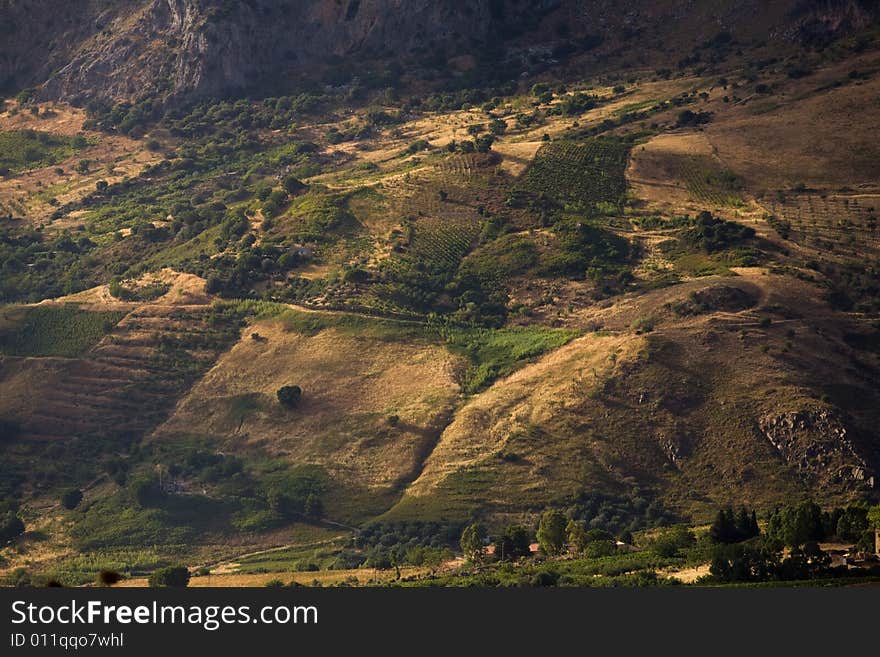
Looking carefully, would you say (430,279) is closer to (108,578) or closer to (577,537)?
(577,537)

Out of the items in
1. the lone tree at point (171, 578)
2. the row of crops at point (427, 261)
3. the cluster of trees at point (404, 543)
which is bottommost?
the cluster of trees at point (404, 543)

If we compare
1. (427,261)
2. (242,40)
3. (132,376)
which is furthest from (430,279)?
(242,40)

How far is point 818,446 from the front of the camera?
103m

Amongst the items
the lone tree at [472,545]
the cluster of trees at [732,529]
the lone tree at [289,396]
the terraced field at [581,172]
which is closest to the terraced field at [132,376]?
the lone tree at [289,396]

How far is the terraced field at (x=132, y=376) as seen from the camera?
117562mm

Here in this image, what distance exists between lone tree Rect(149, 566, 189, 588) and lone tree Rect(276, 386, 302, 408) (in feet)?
86.6

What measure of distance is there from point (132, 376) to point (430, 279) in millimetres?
27967

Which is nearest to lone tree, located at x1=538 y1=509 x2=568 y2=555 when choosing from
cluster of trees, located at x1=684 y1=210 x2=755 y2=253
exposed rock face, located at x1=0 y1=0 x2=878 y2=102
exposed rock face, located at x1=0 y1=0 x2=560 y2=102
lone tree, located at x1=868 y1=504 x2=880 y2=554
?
lone tree, located at x1=868 y1=504 x2=880 y2=554

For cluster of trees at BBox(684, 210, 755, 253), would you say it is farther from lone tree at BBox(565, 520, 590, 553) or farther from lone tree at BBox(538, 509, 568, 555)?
lone tree at BBox(538, 509, 568, 555)

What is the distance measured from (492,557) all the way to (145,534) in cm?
2760

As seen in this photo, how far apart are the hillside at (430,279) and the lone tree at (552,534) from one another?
22.6 feet

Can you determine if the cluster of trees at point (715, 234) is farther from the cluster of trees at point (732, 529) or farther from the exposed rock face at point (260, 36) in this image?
the exposed rock face at point (260, 36)

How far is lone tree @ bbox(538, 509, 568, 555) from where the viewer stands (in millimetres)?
90938

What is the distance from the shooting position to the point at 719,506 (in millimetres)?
100500
